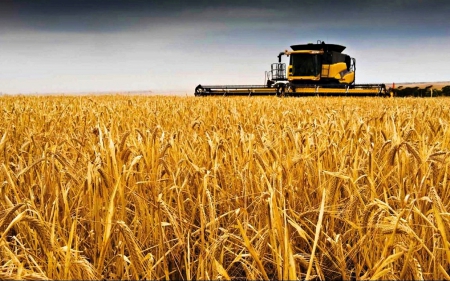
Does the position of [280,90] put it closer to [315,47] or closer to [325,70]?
[325,70]

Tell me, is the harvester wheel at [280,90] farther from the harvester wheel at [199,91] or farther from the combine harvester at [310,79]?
the harvester wheel at [199,91]

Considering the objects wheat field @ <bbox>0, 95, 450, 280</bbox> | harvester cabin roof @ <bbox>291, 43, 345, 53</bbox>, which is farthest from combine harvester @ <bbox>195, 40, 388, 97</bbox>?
wheat field @ <bbox>0, 95, 450, 280</bbox>

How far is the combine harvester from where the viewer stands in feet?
59.3

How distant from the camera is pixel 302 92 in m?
18.1

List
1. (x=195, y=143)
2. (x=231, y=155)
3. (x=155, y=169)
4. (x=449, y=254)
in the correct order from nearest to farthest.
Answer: (x=449, y=254), (x=155, y=169), (x=231, y=155), (x=195, y=143)

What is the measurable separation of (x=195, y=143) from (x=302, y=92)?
15.8m

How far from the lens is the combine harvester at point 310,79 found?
18062 mm

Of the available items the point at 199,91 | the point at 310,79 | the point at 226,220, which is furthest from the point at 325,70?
the point at 226,220

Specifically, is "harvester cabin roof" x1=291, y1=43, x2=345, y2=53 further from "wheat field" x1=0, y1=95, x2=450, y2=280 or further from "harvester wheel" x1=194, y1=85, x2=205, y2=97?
"wheat field" x1=0, y1=95, x2=450, y2=280

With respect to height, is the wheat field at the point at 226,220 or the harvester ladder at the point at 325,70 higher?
the harvester ladder at the point at 325,70

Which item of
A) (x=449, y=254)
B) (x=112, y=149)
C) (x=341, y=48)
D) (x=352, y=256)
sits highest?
(x=341, y=48)

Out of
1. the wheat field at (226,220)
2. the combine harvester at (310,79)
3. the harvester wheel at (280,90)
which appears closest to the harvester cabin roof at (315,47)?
the combine harvester at (310,79)

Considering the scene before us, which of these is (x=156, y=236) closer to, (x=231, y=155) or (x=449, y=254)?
(x=231, y=155)

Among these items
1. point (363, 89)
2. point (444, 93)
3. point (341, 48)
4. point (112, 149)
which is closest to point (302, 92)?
point (363, 89)
